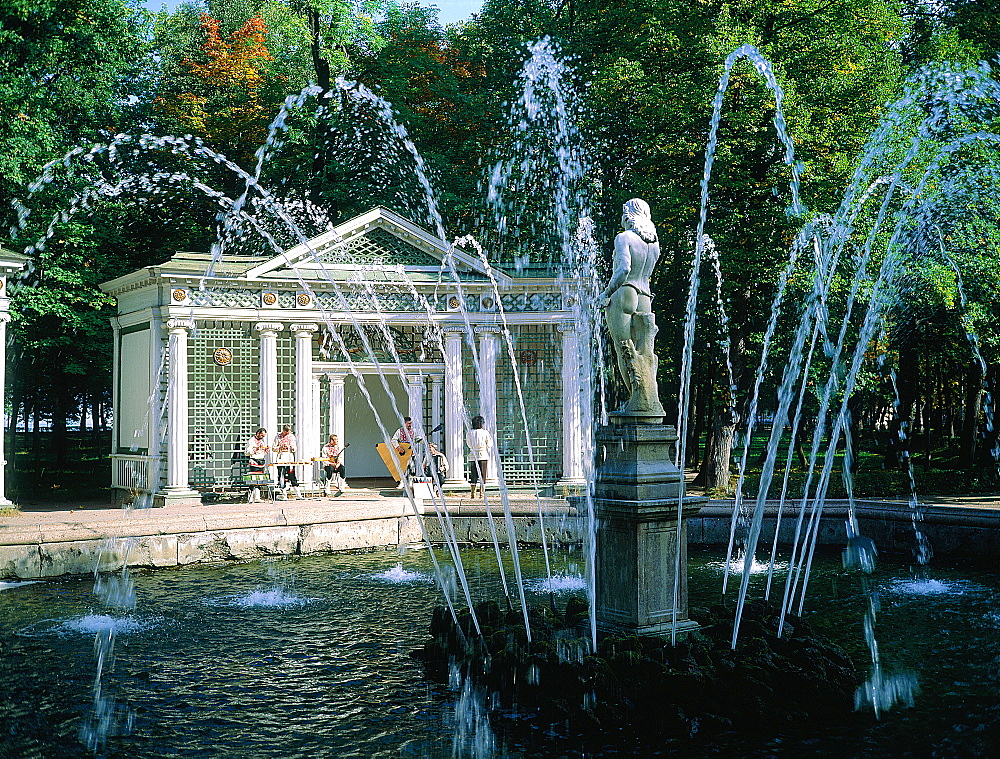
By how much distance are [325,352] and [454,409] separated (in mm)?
3152

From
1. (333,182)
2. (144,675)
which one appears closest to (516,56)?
(333,182)

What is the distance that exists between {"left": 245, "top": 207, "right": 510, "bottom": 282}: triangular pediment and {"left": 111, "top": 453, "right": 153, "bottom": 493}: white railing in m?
4.52

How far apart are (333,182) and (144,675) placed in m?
22.6

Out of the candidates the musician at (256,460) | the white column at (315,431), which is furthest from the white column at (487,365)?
the musician at (256,460)

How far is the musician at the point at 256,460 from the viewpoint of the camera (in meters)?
18.1

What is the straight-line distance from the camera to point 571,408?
21266 millimetres

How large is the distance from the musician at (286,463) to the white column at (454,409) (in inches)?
137

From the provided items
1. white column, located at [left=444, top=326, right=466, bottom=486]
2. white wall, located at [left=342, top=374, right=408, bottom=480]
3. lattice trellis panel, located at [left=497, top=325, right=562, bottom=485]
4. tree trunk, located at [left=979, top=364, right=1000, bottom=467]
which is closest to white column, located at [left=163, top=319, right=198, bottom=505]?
white wall, located at [left=342, top=374, right=408, bottom=480]

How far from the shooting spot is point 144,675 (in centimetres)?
733

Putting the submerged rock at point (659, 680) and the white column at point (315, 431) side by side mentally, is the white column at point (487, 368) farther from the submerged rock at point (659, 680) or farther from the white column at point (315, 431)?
the submerged rock at point (659, 680)

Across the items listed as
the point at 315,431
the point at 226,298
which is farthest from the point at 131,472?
the point at 226,298

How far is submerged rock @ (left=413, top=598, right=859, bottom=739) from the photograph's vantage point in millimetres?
6230

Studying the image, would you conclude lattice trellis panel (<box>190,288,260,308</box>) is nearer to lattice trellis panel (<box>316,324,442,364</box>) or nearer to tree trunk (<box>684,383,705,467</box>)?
lattice trellis panel (<box>316,324,442,364</box>)

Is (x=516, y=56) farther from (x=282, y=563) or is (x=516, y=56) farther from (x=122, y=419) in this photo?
(x=282, y=563)
